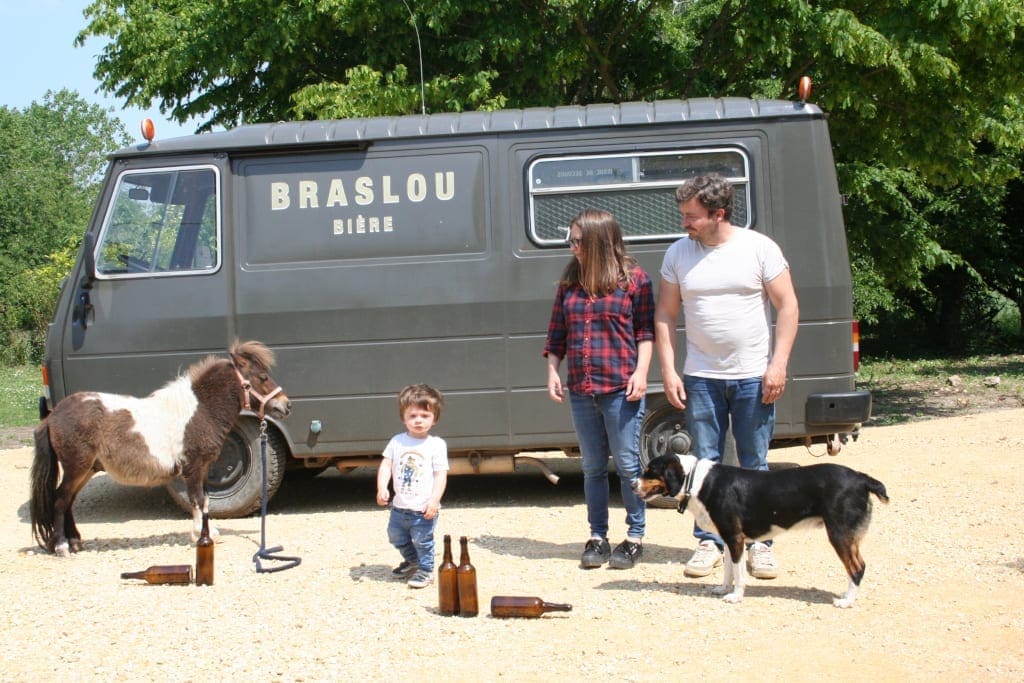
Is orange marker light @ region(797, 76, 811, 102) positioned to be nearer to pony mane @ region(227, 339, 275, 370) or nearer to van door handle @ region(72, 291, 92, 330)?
pony mane @ region(227, 339, 275, 370)

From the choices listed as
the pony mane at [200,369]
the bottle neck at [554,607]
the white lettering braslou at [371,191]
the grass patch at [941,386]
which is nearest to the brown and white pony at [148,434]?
the pony mane at [200,369]

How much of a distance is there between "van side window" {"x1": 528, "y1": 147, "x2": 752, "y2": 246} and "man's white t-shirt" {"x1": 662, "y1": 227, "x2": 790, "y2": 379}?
2100 mm

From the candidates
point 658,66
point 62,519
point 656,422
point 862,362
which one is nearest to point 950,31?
point 658,66

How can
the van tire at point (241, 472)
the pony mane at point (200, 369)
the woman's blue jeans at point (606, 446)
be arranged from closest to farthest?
the woman's blue jeans at point (606, 446), the pony mane at point (200, 369), the van tire at point (241, 472)

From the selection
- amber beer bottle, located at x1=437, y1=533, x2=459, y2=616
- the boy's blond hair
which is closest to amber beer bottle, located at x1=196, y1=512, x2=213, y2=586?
the boy's blond hair

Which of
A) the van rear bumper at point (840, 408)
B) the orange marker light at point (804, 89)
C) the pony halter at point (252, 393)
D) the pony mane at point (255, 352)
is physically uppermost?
the orange marker light at point (804, 89)

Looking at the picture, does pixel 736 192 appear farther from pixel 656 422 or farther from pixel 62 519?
pixel 62 519

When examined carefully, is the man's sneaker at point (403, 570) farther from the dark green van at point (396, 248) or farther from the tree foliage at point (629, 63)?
the tree foliage at point (629, 63)

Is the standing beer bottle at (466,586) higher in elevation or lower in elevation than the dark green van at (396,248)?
lower

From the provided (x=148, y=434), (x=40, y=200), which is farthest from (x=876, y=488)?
(x=40, y=200)

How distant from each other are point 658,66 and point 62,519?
9.21 meters

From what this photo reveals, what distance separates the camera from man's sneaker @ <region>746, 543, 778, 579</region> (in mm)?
5766

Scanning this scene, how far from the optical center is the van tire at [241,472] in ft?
26.1

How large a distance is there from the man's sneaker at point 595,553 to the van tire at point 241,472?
2831mm
